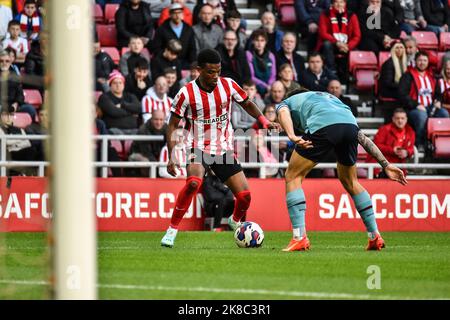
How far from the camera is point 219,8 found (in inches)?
900

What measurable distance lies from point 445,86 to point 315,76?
2.36 m

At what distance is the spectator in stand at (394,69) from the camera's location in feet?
72.7

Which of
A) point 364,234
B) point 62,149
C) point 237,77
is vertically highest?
point 237,77

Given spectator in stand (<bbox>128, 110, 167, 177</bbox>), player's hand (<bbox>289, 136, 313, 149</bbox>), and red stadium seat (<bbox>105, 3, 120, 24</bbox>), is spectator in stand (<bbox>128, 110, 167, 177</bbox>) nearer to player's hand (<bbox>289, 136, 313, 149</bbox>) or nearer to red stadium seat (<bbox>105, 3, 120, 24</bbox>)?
red stadium seat (<bbox>105, 3, 120, 24</bbox>)

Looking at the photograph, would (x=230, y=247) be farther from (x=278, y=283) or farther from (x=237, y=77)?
(x=237, y=77)

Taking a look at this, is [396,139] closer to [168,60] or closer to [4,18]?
[168,60]

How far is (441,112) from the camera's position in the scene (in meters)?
22.0

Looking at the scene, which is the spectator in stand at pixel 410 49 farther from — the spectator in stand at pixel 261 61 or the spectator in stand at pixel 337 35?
the spectator in stand at pixel 261 61

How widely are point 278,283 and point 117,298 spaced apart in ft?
5.28

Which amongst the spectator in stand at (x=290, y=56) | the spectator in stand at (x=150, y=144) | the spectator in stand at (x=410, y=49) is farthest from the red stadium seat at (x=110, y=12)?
the spectator in stand at (x=410, y=49)

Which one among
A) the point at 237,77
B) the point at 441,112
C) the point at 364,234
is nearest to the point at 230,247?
the point at 364,234

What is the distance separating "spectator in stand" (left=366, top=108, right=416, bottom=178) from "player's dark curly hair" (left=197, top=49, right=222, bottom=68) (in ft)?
22.3

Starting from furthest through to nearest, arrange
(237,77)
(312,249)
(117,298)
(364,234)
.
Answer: (237,77) < (364,234) < (312,249) < (117,298)

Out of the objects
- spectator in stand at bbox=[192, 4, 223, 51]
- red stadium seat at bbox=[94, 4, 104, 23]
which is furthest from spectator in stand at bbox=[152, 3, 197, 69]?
red stadium seat at bbox=[94, 4, 104, 23]
